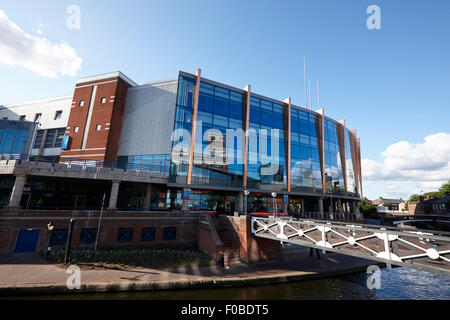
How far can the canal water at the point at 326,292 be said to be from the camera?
1116cm

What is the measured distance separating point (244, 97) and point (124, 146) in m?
21.6

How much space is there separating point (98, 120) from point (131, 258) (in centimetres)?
2531

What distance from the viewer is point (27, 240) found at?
16.7m

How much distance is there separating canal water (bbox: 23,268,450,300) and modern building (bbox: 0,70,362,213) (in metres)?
12.6

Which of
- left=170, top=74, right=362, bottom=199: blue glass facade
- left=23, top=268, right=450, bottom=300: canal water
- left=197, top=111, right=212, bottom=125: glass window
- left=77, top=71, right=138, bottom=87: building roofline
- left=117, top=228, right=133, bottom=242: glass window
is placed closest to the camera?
left=23, top=268, right=450, bottom=300: canal water

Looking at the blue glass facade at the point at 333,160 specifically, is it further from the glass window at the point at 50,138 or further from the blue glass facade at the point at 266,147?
the glass window at the point at 50,138

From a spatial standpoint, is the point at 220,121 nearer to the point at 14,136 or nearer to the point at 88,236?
the point at 88,236

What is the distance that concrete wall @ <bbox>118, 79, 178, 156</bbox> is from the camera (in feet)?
102

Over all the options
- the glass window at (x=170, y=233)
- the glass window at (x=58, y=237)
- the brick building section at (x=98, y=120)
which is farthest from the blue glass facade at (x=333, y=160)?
the glass window at (x=58, y=237)

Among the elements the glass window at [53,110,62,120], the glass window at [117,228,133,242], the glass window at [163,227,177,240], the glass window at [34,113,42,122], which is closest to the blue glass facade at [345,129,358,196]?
the glass window at [163,227,177,240]

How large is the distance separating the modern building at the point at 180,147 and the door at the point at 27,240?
597 cm

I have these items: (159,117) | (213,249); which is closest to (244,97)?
(159,117)

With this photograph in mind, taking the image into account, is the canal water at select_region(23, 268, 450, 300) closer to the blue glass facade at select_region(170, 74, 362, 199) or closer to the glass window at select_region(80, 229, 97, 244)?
the glass window at select_region(80, 229, 97, 244)

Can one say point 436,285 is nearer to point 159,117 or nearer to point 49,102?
point 159,117
